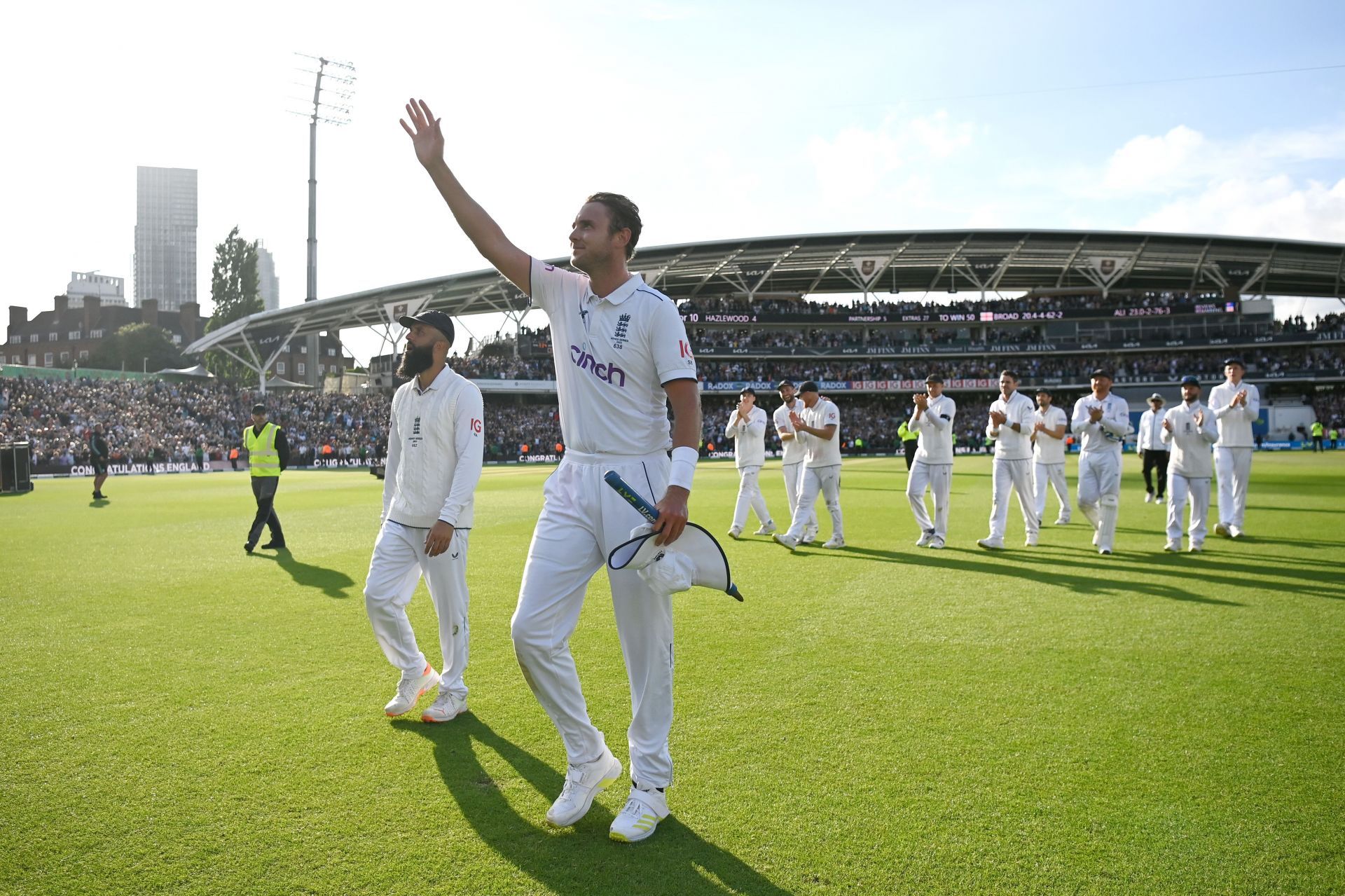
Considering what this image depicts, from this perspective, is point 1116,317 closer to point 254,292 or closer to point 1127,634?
point 1127,634

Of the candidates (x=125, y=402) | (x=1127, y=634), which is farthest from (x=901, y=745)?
(x=125, y=402)

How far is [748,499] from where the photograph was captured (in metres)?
12.8

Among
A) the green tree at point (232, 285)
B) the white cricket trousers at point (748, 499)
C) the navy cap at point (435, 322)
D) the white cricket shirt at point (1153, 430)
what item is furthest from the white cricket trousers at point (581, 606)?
the green tree at point (232, 285)

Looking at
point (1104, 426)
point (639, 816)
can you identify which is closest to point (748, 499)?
point (1104, 426)

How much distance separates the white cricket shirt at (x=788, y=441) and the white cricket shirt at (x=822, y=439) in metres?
0.27

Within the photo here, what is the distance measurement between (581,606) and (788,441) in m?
9.41

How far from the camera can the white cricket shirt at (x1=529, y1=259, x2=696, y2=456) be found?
11.5 ft

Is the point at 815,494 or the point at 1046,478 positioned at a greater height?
the point at 1046,478

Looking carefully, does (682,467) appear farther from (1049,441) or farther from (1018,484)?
(1049,441)

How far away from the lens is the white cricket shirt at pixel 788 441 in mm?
12224

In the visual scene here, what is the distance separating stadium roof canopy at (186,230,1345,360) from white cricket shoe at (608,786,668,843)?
48.0m

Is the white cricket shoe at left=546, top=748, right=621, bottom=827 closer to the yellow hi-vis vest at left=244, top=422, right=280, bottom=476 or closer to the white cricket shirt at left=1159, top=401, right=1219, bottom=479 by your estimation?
the yellow hi-vis vest at left=244, top=422, right=280, bottom=476

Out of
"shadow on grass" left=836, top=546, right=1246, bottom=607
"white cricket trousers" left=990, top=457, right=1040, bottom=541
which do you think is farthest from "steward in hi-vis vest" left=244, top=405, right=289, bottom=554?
"white cricket trousers" left=990, top=457, right=1040, bottom=541

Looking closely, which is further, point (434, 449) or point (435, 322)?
point (435, 322)
